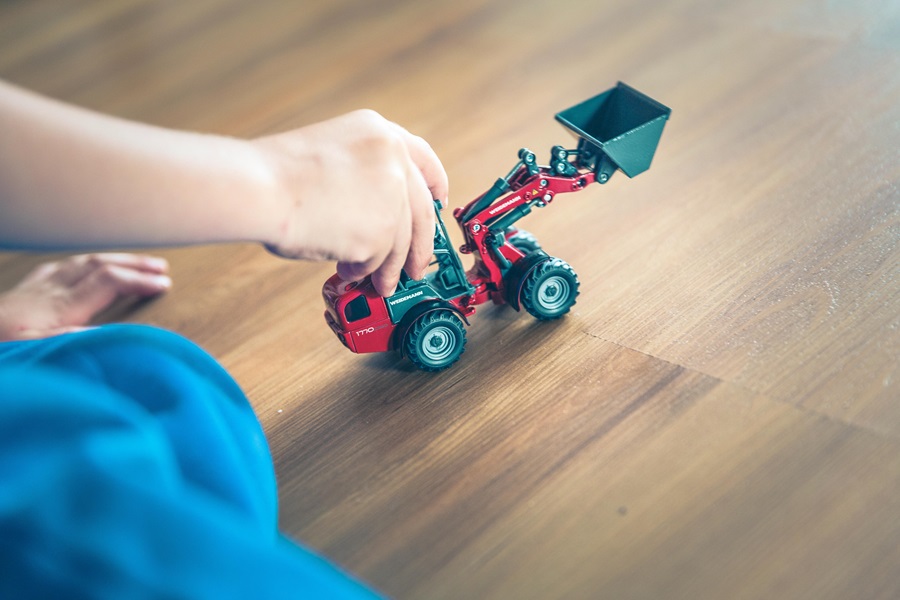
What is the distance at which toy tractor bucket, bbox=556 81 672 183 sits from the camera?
810 millimetres

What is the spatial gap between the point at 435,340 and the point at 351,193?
235mm

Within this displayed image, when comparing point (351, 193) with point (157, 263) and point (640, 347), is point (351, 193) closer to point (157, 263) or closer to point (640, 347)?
point (640, 347)

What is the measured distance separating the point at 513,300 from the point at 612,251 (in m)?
0.17

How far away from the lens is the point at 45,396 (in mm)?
487

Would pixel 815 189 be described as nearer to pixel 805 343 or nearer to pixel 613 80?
pixel 805 343

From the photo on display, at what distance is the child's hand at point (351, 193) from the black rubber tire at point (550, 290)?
0.15 metres

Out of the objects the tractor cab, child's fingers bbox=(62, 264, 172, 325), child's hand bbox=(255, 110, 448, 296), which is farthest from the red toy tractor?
Result: child's fingers bbox=(62, 264, 172, 325)

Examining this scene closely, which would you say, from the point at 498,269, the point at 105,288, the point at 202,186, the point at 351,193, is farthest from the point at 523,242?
the point at 105,288

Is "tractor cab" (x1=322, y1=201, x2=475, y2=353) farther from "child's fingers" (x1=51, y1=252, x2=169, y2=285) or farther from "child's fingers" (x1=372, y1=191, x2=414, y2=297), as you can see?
"child's fingers" (x1=51, y1=252, x2=169, y2=285)

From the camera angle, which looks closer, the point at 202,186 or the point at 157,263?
the point at 202,186

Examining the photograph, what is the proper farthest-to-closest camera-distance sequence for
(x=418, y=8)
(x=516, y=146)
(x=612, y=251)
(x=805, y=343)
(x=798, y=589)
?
(x=418, y=8) < (x=516, y=146) < (x=612, y=251) < (x=805, y=343) < (x=798, y=589)

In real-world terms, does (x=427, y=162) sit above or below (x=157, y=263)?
above

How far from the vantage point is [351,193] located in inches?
25.4

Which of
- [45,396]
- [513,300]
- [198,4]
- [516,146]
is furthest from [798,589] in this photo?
[198,4]
